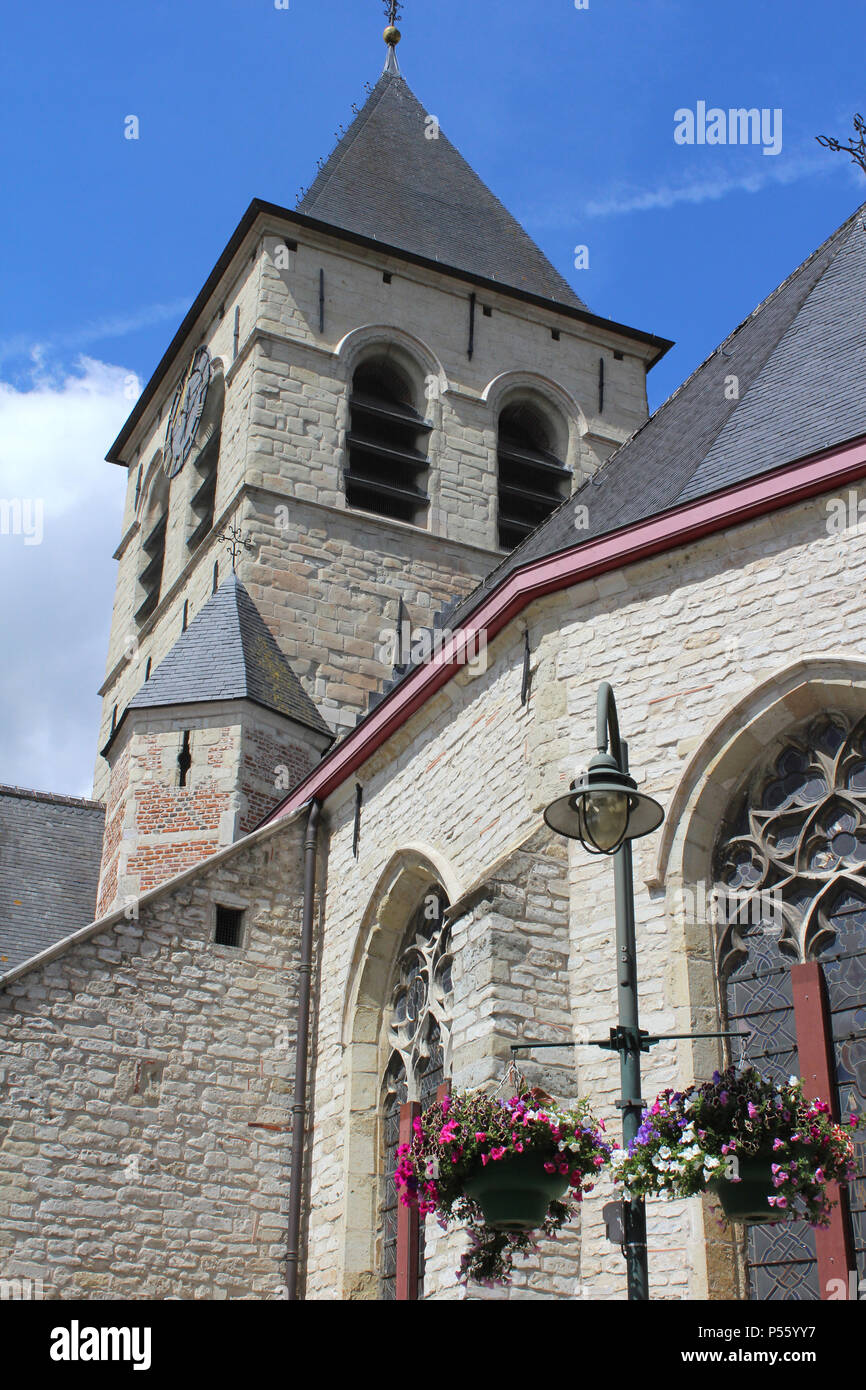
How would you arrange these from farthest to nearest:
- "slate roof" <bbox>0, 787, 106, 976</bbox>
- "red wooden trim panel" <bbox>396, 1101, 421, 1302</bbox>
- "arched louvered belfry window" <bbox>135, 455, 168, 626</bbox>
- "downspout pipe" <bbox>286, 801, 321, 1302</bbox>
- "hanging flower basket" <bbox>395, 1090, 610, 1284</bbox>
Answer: "arched louvered belfry window" <bbox>135, 455, 168, 626</bbox> → "slate roof" <bbox>0, 787, 106, 976</bbox> → "downspout pipe" <bbox>286, 801, 321, 1302</bbox> → "red wooden trim panel" <bbox>396, 1101, 421, 1302</bbox> → "hanging flower basket" <bbox>395, 1090, 610, 1284</bbox>

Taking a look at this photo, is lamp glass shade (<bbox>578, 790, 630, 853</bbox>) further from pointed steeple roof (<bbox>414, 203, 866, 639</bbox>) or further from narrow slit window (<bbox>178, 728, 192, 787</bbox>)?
narrow slit window (<bbox>178, 728, 192, 787</bbox>)

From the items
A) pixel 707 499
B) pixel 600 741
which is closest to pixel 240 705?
pixel 707 499

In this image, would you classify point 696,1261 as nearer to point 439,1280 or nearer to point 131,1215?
point 439,1280

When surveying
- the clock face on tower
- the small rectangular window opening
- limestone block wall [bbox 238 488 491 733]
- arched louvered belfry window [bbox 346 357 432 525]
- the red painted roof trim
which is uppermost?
the clock face on tower

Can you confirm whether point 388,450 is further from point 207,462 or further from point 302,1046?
point 302,1046

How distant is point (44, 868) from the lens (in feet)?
47.6

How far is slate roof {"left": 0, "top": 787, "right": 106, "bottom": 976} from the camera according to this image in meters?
13.0

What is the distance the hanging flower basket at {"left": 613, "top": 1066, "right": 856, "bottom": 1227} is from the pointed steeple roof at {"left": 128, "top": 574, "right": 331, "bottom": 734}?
28.5 ft

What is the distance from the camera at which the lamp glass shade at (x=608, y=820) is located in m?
4.97

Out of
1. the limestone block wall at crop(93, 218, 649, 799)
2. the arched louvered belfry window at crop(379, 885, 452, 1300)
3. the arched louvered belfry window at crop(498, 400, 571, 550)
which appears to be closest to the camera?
the arched louvered belfry window at crop(379, 885, 452, 1300)

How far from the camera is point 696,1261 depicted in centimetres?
651

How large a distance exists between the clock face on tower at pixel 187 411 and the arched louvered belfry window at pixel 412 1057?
10469mm

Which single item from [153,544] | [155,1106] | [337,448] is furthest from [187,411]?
[155,1106]

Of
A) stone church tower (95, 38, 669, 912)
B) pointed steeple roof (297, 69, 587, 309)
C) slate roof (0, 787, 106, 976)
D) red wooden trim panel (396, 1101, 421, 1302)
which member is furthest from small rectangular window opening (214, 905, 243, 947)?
pointed steeple roof (297, 69, 587, 309)
